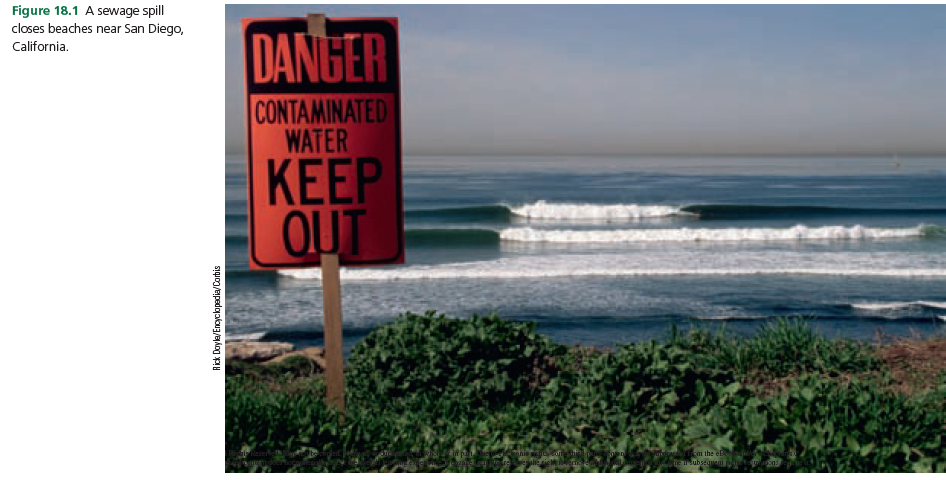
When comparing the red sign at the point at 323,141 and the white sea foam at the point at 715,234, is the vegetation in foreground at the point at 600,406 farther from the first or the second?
the white sea foam at the point at 715,234

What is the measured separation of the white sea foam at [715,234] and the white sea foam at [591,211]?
173 inches

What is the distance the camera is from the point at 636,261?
18812 millimetres

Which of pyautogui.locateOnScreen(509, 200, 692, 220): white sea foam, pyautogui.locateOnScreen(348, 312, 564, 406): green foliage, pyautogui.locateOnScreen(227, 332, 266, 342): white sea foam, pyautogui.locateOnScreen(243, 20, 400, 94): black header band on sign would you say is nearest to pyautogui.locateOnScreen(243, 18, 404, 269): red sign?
pyautogui.locateOnScreen(243, 20, 400, 94): black header band on sign

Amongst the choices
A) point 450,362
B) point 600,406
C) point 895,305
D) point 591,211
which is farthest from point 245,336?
point 591,211

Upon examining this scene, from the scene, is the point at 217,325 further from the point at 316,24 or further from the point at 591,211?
the point at 591,211

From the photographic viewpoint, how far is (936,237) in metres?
Result: 23.6

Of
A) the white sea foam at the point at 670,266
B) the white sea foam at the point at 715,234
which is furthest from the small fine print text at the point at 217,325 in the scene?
the white sea foam at the point at 715,234

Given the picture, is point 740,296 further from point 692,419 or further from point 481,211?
point 481,211

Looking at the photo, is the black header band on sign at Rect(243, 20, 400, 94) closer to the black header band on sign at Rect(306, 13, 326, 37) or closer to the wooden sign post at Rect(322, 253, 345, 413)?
the black header band on sign at Rect(306, 13, 326, 37)

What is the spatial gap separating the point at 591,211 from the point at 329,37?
24648 mm

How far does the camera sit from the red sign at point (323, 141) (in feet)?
17.8

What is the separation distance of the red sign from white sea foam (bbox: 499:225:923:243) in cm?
1817

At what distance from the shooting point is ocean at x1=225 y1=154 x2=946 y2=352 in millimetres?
12648

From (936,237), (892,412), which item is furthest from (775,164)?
(892,412)
